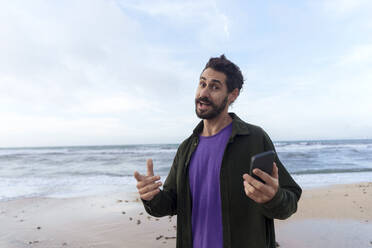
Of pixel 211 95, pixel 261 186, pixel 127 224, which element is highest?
pixel 211 95

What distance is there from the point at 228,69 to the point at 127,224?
5051 mm

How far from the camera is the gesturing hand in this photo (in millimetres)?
1320

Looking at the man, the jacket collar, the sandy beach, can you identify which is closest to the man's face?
the man

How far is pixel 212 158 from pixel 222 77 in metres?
0.68

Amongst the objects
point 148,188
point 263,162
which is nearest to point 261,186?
point 263,162

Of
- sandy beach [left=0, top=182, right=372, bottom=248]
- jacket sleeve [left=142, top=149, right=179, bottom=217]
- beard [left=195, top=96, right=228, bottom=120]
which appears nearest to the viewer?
jacket sleeve [left=142, top=149, right=179, bottom=217]

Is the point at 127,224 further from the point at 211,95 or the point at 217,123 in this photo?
the point at 211,95

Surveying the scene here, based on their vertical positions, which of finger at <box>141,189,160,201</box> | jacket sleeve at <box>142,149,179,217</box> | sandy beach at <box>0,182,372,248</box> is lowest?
sandy beach at <box>0,182,372,248</box>

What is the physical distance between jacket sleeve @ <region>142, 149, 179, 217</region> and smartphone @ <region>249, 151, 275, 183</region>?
88 cm

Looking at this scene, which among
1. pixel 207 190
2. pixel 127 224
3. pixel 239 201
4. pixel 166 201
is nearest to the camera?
pixel 239 201

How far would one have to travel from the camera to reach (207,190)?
186cm

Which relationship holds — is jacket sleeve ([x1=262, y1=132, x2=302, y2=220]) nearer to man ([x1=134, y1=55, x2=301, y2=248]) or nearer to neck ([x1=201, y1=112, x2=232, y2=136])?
man ([x1=134, y1=55, x2=301, y2=248])

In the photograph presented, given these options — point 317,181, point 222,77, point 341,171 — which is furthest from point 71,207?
point 341,171

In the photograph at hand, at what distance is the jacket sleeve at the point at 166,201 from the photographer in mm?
1932
